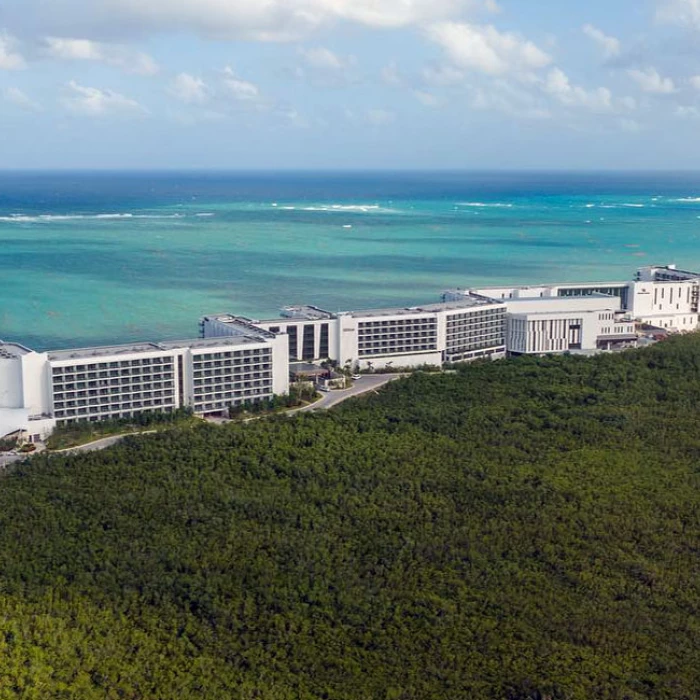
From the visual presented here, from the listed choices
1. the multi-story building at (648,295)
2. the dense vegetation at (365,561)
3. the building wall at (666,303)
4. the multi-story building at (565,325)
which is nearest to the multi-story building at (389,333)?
the multi-story building at (565,325)

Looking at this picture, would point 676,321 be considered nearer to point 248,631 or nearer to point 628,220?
point 248,631

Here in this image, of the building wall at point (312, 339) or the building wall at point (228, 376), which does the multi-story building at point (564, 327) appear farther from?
the building wall at point (228, 376)

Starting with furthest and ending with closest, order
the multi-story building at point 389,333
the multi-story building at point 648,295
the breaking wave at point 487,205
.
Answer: the breaking wave at point 487,205
the multi-story building at point 648,295
the multi-story building at point 389,333

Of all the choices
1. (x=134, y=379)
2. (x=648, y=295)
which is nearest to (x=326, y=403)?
(x=134, y=379)

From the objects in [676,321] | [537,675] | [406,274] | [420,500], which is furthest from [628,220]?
[537,675]

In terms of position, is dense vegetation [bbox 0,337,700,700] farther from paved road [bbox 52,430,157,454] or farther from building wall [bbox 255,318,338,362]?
building wall [bbox 255,318,338,362]

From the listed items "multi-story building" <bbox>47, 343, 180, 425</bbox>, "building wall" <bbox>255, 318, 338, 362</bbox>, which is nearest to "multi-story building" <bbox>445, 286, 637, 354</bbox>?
"building wall" <bbox>255, 318, 338, 362</bbox>
